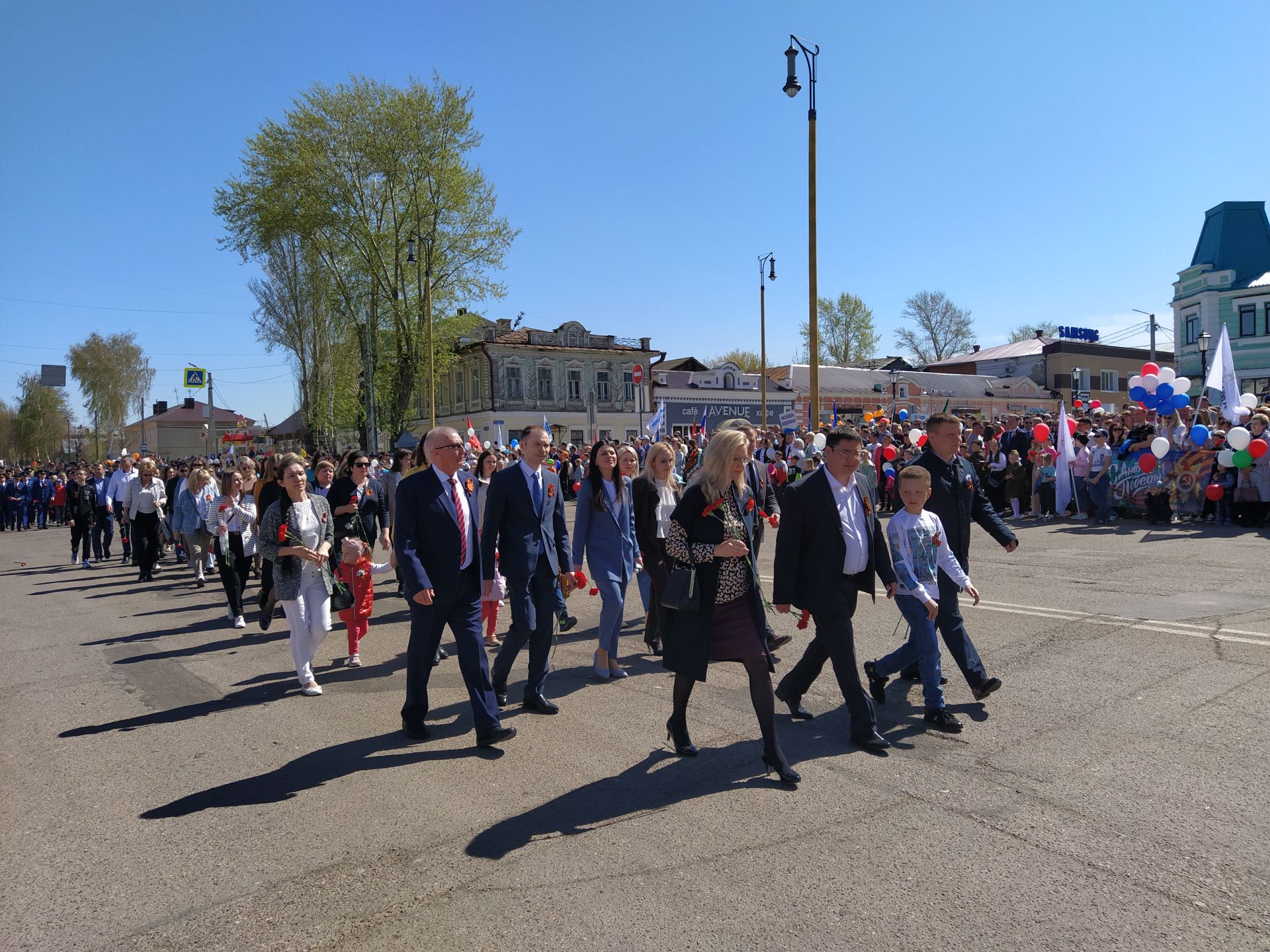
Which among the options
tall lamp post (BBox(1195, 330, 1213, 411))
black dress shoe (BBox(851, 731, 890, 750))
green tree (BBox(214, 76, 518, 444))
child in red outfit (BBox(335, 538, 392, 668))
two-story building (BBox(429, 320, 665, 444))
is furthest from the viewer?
two-story building (BBox(429, 320, 665, 444))

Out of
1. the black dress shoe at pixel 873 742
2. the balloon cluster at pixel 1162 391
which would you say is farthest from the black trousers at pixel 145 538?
the balloon cluster at pixel 1162 391

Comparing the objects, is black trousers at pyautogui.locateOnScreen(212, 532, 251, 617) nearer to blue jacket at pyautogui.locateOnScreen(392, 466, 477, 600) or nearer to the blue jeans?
blue jacket at pyautogui.locateOnScreen(392, 466, 477, 600)

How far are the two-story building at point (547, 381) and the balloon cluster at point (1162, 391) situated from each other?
3697 centimetres

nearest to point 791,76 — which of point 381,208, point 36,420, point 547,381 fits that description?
point 381,208

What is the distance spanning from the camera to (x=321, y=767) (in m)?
4.88

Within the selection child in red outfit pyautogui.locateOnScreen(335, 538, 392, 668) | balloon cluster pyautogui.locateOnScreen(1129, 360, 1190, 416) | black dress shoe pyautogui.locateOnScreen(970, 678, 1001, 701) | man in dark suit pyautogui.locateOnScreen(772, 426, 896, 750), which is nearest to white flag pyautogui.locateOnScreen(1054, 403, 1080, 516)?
balloon cluster pyautogui.locateOnScreen(1129, 360, 1190, 416)

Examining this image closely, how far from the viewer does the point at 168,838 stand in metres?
3.99

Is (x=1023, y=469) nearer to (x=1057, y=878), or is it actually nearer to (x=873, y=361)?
(x=1057, y=878)

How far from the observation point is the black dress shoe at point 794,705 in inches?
212

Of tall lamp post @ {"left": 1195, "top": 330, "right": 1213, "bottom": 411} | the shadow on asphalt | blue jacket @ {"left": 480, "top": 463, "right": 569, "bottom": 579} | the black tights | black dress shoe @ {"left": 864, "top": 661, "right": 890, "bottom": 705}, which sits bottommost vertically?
the shadow on asphalt

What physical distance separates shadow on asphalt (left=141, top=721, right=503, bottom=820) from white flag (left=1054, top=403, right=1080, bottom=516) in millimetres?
14139

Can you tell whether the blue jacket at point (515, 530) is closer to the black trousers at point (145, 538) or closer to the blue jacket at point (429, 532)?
the blue jacket at point (429, 532)

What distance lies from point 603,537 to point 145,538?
10430mm

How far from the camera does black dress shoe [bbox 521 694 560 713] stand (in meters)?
5.72
